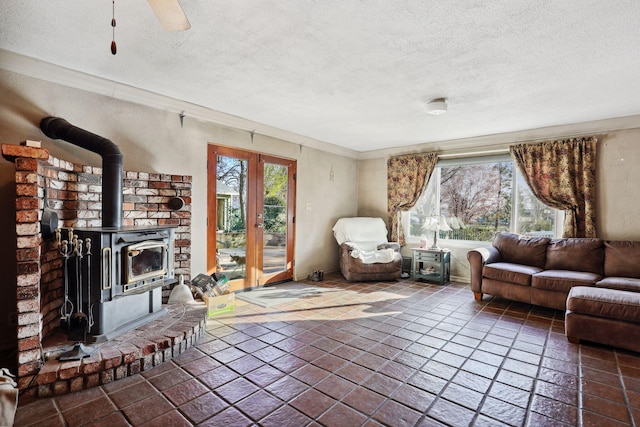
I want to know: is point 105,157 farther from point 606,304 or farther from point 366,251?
point 606,304

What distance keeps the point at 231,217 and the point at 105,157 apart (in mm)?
1747

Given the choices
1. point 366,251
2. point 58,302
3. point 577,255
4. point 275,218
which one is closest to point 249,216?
point 275,218

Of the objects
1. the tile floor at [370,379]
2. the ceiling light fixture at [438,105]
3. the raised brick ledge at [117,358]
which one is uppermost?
the ceiling light fixture at [438,105]

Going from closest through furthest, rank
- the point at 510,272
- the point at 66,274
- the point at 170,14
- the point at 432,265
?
the point at 170,14 → the point at 66,274 → the point at 510,272 → the point at 432,265

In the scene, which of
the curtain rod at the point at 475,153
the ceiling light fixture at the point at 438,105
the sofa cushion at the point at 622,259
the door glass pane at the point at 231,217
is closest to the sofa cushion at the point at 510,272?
the sofa cushion at the point at 622,259

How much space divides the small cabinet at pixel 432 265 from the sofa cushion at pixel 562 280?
138cm

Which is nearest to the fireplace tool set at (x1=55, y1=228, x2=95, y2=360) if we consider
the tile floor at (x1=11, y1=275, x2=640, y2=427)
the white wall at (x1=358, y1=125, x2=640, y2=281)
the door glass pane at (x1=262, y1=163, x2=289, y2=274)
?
the tile floor at (x1=11, y1=275, x2=640, y2=427)

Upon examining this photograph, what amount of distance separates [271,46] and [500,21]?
1488 millimetres

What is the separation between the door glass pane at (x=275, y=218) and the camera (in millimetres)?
4555

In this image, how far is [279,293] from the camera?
4.22 meters

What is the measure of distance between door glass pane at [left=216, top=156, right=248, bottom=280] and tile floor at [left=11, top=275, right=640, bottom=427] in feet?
3.19

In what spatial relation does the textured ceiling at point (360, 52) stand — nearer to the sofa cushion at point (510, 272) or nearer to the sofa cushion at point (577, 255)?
the sofa cushion at point (577, 255)

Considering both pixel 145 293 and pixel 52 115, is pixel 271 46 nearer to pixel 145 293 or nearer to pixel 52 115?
pixel 52 115

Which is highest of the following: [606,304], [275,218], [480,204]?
[480,204]
